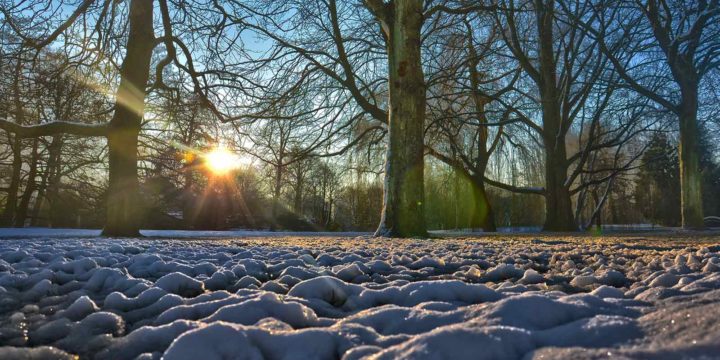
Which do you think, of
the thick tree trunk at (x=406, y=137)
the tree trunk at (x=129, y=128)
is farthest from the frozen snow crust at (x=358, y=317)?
the tree trunk at (x=129, y=128)

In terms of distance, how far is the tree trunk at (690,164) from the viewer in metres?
11.4

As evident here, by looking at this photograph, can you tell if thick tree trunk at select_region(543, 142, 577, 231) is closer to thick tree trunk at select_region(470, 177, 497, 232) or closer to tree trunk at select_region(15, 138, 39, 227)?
thick tree trunk at select_region(470, 177, 497, 232)

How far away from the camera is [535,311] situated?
3.62 feet

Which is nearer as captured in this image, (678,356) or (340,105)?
(678,356)

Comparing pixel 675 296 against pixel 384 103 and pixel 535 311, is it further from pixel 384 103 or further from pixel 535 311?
pixel 384 103

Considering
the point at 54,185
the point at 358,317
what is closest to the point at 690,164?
the point at 358,317

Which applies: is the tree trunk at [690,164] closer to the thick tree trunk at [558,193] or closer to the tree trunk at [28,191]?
the thick tree trunk at [558,193]

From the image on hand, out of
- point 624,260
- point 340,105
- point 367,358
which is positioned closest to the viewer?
point 367,358

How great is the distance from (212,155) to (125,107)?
4994 millimetres

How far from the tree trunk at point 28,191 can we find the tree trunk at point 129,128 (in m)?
12.3

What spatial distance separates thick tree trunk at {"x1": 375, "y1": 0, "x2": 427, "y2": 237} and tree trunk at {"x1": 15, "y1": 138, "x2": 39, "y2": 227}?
1677 cm

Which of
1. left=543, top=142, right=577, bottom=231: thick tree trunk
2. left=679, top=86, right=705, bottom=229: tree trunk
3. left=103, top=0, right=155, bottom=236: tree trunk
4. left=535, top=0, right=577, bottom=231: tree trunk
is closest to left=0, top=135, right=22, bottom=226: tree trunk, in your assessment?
left=103, top=0, right=155, bottom=236: tree trunk

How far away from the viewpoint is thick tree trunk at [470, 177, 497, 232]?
1616 cm

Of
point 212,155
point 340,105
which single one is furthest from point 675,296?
point 212,155
